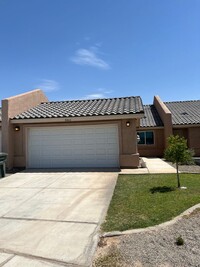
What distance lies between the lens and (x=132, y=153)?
1356cm

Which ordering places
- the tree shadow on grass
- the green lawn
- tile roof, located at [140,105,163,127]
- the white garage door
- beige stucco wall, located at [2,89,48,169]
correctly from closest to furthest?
the green lawn
the tree shadow on grass
the white garage door
beige stucco wall, located at [2,89,48,169]
tile roof, located at [140,105,163,127]

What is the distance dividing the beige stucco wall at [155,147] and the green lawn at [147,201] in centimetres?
1104

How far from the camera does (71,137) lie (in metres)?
14.2

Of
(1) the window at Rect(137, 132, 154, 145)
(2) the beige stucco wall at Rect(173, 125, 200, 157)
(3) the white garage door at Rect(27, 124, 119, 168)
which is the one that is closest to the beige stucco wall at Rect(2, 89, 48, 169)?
(3) the white garage door at Rect(27, 124, 119, 168)

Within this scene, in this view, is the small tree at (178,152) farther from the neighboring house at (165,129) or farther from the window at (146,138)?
the window at (146,138)

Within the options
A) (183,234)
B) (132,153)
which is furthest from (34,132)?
(183,234)

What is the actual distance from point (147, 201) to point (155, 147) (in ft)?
48.1

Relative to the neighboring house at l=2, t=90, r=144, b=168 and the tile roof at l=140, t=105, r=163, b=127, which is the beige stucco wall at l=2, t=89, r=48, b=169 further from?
the tile roof at l=140, t=105, r=163, b=127

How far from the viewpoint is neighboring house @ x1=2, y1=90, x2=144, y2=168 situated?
44.7 ft

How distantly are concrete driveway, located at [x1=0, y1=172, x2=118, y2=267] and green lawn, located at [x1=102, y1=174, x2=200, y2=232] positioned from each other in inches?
13.9

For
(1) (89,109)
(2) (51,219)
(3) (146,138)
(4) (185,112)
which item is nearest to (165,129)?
(3) (146,138)

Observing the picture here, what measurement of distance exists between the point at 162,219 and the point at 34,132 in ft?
35.2

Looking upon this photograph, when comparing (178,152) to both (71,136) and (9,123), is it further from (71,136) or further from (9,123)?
(9,123)

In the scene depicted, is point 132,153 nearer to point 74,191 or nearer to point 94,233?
point 74,191
